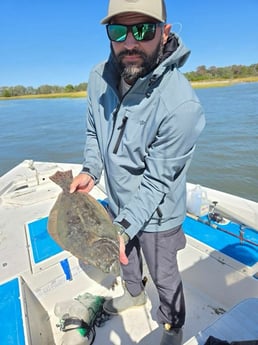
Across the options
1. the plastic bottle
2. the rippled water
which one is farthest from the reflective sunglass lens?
the rippled water

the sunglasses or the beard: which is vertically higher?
the sunglasses

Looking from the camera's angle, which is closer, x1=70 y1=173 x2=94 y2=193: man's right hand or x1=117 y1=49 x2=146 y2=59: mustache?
x1=117 y1=49 x2=146 y2=59: mustache

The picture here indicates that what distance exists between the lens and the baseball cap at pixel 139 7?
1.21 metres

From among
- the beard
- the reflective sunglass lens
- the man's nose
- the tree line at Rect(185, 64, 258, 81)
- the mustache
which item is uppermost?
the tree line at Rect(185, 64, 258, 81)

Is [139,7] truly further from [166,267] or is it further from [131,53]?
[166,267]

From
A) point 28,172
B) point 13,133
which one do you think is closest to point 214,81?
point 13,133

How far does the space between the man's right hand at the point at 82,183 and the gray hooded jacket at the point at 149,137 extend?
0.52 ft

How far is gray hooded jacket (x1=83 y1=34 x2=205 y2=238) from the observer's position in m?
1.29

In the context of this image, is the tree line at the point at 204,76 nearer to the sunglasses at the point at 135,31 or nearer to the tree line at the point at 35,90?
the tree line at the point at 35,90

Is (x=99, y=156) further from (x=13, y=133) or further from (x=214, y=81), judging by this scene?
(x=214, y=81)

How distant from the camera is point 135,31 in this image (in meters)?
1.29

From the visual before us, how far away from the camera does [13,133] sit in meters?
14.7

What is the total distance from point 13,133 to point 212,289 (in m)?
14.6

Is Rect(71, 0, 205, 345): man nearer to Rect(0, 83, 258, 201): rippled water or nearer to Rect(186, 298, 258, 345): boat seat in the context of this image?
Rect(186, 298, 258, 345): boat seat
